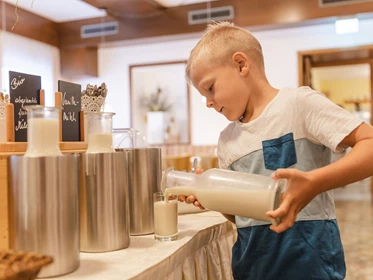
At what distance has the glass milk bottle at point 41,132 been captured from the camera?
2.66 ft

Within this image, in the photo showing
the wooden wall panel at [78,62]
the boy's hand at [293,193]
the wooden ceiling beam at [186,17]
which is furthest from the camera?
the wooden wall panel at [78,62]

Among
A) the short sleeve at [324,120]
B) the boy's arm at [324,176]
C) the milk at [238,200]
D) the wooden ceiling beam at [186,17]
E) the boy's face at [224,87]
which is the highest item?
the wooden ceiling beam at [186,17]

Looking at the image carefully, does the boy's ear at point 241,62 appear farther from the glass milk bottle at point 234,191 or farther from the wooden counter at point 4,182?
the wooden counter at point 4,182

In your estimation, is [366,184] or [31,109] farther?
[366,184]

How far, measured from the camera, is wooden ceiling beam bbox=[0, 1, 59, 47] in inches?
232

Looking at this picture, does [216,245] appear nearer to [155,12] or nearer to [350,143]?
[350,143]

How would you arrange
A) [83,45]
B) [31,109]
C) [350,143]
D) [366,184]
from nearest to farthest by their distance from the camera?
[31,109], [350,143], [83,45], [366,184]

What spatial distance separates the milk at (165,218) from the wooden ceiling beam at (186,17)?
15.6 ft

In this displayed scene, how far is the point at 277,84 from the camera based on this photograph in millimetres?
6246

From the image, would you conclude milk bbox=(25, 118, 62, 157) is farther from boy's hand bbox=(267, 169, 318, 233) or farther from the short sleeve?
the short sleeve

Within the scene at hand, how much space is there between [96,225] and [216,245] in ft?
1.70

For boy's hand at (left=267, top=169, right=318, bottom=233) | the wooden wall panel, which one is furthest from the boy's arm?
the wooden wall panel

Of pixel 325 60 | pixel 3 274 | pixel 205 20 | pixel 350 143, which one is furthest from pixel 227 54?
pixel 325 60

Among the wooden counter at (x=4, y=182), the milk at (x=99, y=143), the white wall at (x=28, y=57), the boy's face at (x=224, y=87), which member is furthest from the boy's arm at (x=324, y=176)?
the white wall at (x=28, y=57)
